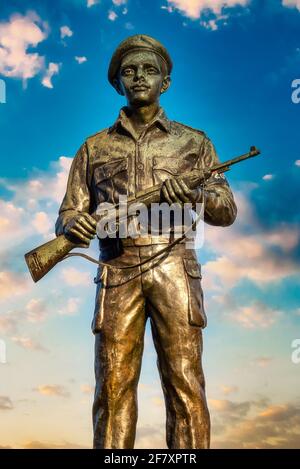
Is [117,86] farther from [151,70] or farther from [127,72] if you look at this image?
[151,70]

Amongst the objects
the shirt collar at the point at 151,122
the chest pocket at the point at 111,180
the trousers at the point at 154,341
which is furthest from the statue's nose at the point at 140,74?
the trousers at the point at 154,341

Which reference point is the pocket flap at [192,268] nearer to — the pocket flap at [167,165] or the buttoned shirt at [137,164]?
the buttoned shirt at [137,164]

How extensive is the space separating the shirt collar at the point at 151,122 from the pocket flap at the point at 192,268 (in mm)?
1584

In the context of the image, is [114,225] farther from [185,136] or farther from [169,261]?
[185,136]

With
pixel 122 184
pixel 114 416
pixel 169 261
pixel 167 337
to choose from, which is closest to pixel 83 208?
pixel 122 184

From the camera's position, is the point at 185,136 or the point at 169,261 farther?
the point at 185,136

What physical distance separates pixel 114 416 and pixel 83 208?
2.35 meters

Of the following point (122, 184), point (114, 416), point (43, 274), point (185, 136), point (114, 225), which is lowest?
point (114, 416)

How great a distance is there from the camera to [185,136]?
303 inches

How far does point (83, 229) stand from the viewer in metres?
6.91

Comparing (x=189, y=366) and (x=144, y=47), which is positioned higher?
(x=144, y=47)

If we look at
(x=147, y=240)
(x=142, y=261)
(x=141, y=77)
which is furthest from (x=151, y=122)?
(x=142, y=261)

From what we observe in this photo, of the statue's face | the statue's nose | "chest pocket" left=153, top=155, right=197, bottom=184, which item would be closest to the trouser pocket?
"chest pocket" left=153, top=155, right=197, bottom=184

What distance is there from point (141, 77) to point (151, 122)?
518 millimetres
